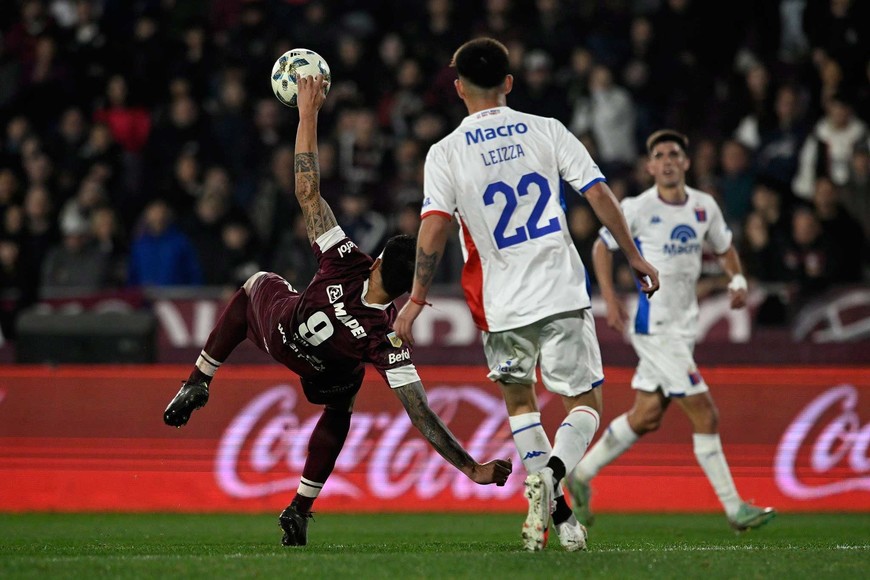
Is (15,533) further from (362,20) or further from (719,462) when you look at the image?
(362,20)

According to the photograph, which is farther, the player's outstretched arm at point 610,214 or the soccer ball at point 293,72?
the soccer ball at point 293,72

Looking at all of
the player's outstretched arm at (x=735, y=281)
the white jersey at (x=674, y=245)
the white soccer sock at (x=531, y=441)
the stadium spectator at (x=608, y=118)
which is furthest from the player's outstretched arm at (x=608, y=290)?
the stadium spectator at (x=608, y=118)

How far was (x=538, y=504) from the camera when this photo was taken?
6156 mm

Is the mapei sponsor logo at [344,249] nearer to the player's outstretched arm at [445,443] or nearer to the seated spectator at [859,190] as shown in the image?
the player's outstretched arm at [445,443]

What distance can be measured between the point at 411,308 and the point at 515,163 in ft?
3.03

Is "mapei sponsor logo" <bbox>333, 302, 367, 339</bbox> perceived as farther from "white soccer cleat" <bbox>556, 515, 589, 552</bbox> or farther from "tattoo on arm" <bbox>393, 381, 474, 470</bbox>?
"white soccer cleat" <bbox>556, 515, 589, 552</bbox>

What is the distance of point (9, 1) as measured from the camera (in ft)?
58.7

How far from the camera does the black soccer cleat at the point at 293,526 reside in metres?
7.36

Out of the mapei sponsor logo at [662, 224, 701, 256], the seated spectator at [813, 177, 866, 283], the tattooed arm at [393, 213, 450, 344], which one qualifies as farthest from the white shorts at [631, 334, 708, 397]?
the seated spectator at [813, 177, 866, 283]

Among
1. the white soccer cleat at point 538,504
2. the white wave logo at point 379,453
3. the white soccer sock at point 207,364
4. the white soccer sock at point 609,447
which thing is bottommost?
the white wave logo at point 379,453

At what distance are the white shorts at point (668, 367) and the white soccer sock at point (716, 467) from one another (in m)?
0.35

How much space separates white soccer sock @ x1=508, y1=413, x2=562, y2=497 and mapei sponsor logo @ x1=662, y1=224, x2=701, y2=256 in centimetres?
298

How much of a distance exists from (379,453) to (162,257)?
432 centimetres

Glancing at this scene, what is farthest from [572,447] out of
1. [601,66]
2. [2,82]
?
[2,82]
